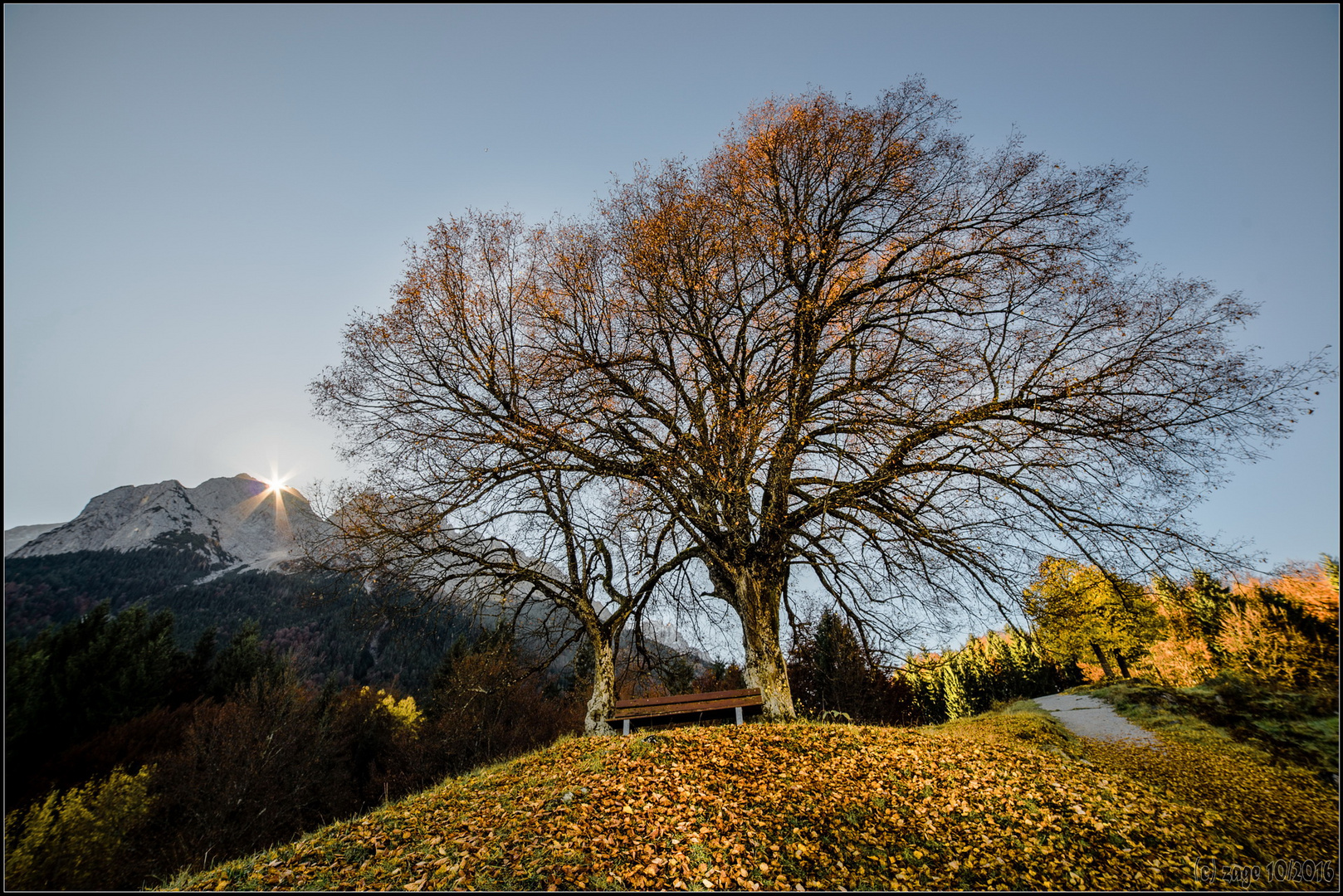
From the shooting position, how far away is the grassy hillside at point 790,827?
4195 millimetres

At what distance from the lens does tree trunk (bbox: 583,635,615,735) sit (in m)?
9.08

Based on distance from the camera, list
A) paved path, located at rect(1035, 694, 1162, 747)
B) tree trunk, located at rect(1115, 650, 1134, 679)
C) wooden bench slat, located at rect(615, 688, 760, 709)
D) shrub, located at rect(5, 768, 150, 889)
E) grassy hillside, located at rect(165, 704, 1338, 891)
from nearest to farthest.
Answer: grassy hillside, located at rect(165, 704, 1338, 891) → wooden bench slat, located at rect(615, 688, 760, 709) → paved path, located at rect(1035, 694, 1162, 747) → shrub, located at rect(5, 768, 150, 889) → tree trunk, located at rect(1115, 650, 1134, 679)

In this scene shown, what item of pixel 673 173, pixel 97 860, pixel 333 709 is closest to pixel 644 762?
pixel 673 173

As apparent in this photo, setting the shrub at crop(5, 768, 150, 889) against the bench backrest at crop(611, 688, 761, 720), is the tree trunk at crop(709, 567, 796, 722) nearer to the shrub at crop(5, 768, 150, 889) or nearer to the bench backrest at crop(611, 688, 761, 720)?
the bench backrest at crop(611, 688, 761, 720)

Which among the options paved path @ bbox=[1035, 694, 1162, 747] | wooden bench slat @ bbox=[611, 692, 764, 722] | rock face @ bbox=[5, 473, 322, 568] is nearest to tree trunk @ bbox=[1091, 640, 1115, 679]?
paved path @ bbox=[1035, 694, 1162, 747]

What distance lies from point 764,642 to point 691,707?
1.72m

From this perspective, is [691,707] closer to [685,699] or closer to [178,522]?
[685,699]

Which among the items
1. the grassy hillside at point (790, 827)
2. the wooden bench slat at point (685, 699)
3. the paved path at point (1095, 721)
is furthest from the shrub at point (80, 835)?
the paved path at point (1095, 721)

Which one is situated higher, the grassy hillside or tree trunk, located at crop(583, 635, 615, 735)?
tree trunk, located at crop(583, 635, 615, 735)

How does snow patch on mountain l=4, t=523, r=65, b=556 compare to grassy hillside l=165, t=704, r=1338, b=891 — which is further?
snow patch on mountain l=4, t=523, r=65, b=556

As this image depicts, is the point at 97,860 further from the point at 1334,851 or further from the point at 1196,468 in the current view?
the point at 1196,468

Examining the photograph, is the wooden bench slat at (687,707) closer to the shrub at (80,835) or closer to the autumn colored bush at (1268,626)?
the autumn colored bush at (1268,626)

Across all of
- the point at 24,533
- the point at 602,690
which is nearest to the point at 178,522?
the point at 24,533

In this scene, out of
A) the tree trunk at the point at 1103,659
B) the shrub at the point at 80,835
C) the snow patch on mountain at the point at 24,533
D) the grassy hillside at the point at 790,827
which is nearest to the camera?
the grassy hillside at the point at 790,827
